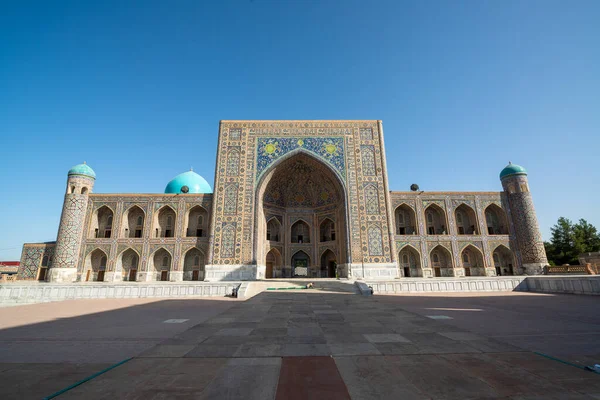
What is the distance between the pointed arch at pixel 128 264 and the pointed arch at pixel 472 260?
26.5 metres

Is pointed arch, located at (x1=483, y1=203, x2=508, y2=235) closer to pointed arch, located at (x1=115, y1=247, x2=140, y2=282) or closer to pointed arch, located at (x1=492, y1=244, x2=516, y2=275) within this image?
pointed arch, located at (x1=492, y1=244, x2=516, y2=275)

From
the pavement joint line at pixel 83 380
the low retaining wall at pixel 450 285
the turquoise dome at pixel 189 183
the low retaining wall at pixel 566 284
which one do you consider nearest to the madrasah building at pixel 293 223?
the turquoise dome at pixel 189 183

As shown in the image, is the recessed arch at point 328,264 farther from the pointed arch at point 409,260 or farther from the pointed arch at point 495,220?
the pointed arch at point 495,220

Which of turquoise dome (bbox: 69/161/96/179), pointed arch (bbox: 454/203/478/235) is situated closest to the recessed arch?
pointed arch (bbox: 454/203/478/235)

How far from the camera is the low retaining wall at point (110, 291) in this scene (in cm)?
1304

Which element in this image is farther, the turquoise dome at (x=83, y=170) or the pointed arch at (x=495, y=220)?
the pointed arch at (x=495, y=220)

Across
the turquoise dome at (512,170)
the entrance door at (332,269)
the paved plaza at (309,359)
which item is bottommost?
the paved plaza at (309,359)

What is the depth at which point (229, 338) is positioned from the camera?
4.36 m

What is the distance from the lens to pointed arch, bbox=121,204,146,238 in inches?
901

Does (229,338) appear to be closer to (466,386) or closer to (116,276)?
(466,386)

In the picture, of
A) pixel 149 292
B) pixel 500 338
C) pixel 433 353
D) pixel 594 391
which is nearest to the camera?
pixel 594 391

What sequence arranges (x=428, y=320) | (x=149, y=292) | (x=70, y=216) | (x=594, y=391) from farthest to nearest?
(x=70, y=216) → (x=149, y=292) → (x=428, y=320) → (x=594, y=391)

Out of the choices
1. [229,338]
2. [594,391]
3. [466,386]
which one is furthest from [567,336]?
[229,338]

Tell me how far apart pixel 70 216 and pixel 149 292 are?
44.0 feet
